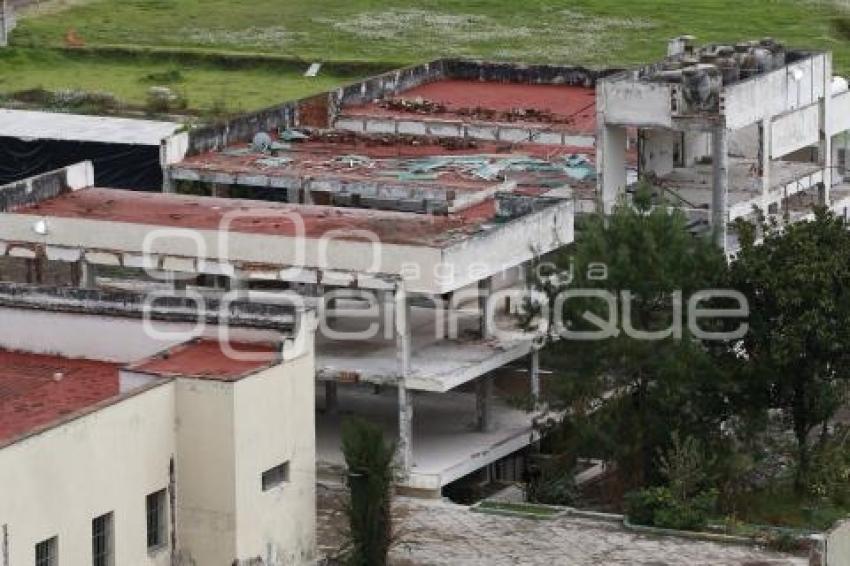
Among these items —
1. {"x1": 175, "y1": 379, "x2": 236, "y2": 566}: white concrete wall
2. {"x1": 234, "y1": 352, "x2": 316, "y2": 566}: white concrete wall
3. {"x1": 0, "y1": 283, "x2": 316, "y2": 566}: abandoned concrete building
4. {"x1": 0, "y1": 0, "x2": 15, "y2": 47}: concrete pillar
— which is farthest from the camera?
{"x1": 0, "y1": 0, "x2": 15, "y2": 47}: concrete pillar

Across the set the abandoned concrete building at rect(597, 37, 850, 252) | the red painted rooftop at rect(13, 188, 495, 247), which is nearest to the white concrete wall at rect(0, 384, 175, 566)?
the red painted rooftop at rect(13, 188, 495, 247)

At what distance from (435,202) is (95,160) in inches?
467

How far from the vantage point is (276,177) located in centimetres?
4697

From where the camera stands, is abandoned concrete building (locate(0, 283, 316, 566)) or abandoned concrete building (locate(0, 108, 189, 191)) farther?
abandoned concrete building (locate(0, 108, 189, 191))

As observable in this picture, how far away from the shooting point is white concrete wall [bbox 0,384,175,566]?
1310 inches

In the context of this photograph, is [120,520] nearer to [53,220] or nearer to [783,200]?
[53,220]

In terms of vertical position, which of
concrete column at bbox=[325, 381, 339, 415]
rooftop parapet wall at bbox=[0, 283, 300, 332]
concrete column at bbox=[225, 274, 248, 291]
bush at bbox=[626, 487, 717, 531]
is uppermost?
rooftop parapet wall at bbox=[0, 283, 300, 332]

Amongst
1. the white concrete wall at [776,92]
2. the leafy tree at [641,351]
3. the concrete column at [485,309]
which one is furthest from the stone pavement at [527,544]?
the white concrete wall at [776,92]

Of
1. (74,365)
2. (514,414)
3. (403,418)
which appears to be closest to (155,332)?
(74,365)

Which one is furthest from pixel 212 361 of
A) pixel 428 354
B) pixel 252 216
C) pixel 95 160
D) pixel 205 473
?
pixel 95 160

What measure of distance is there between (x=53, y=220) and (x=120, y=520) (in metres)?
8.52

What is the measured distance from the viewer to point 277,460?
3666 centimetres

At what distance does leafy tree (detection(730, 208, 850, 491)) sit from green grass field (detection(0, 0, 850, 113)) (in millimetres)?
27948

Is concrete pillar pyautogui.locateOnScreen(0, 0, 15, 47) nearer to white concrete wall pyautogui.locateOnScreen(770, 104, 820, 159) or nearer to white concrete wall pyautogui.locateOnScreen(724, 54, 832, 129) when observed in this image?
white concrete wall pyautogui.locateOnScreen(770, 104, 820, 159)
